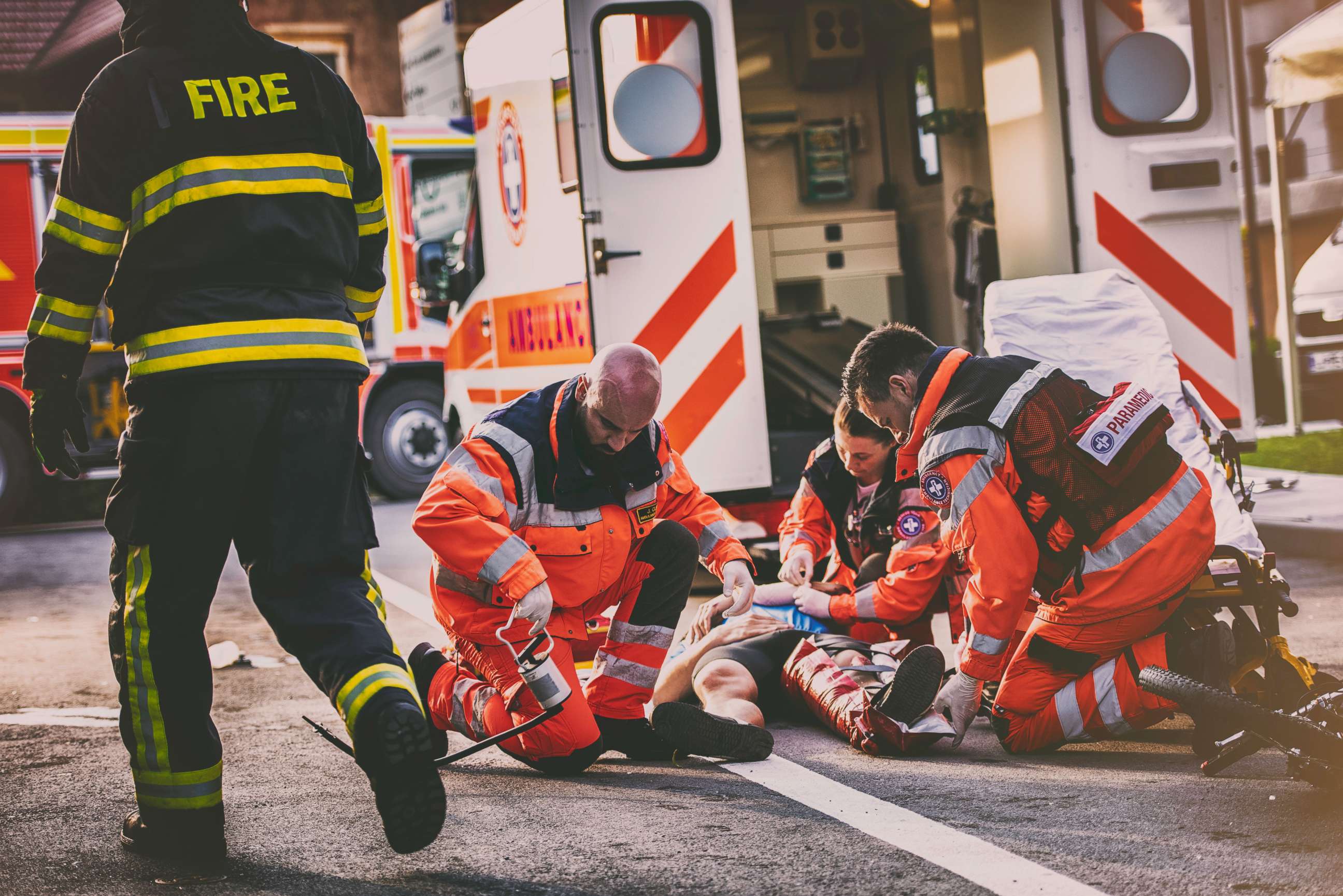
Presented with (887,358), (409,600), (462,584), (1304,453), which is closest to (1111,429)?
(887,358)

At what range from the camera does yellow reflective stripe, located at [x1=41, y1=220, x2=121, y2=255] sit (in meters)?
3.03

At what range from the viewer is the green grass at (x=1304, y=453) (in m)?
10.1

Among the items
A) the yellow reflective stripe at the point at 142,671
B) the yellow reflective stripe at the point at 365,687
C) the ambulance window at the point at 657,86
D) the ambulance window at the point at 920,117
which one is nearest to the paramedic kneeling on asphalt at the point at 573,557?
the yellow reflective stripe at the point at 365,687

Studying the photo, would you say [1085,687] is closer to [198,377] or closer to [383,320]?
[198,377]

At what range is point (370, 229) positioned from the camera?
3.42 m

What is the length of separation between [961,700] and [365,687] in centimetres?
162

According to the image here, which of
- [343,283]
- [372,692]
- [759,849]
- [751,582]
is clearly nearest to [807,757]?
[751,582]

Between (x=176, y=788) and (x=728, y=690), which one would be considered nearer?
(x=176, y=788)

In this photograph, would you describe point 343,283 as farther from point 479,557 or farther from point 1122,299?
point 1122,299

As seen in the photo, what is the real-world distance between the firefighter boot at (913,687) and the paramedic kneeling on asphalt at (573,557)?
433 mm

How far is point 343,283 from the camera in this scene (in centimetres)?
335

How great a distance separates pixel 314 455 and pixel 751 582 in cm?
134

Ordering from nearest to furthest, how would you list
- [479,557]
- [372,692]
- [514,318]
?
[372,692] < [479,557] < [514,318]

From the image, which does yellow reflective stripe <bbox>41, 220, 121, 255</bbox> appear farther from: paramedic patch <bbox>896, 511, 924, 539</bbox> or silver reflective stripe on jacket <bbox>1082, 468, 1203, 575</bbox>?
paramedic patch <bbox>896, 511, 924, 539</bbox>
